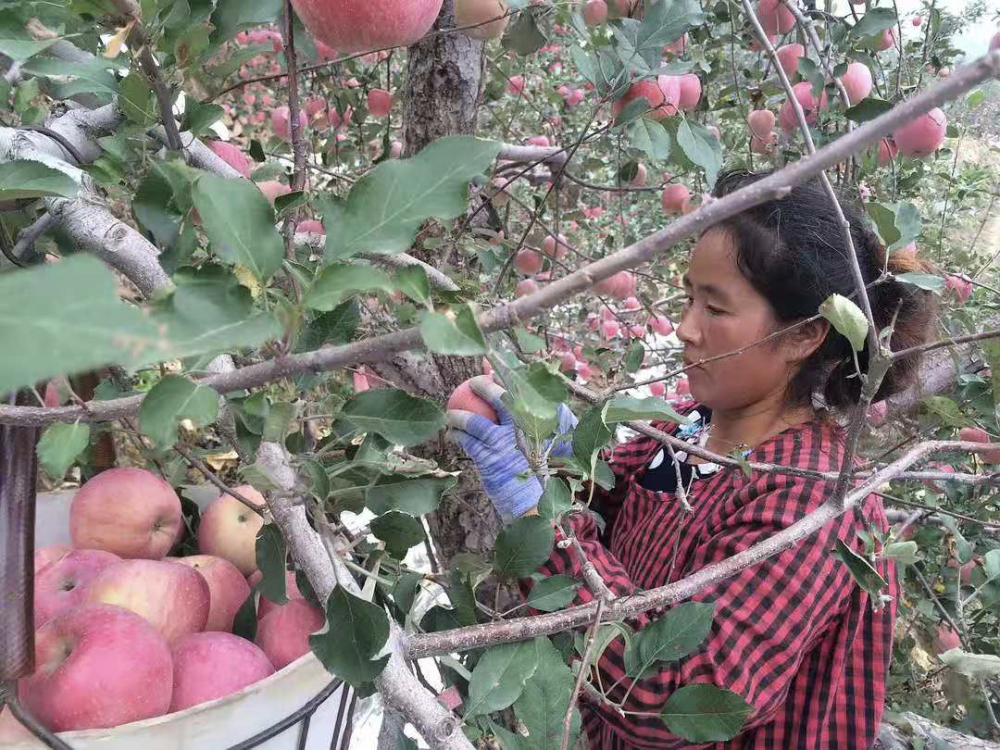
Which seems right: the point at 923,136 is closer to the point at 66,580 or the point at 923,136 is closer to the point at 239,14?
the point at 239,14

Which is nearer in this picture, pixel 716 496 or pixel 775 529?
pixel 775 529

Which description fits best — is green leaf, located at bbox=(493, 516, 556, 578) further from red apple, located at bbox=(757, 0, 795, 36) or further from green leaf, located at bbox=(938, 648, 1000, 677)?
red apple, located at bbox=(757, 0, 795, 36)

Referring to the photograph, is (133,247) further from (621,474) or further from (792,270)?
(621,474)

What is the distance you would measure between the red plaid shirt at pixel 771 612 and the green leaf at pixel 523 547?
5.8 inches

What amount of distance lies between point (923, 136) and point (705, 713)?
105 centimetres

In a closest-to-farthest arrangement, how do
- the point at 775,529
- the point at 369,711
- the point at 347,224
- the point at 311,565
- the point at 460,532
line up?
the point at 347,224 < the point at 311,565 < the point at 775,529 < the point at 460,532 < the point at 369,711

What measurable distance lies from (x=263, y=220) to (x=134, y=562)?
45 cm

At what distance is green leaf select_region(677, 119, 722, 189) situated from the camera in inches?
30.9

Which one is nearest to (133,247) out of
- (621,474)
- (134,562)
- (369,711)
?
(134,562)

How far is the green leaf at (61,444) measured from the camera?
35cm

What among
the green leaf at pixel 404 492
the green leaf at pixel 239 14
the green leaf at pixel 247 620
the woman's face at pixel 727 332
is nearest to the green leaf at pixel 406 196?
the green leaf at pixel 404 492

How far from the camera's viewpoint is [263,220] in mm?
315

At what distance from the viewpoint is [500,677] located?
1.49 ft

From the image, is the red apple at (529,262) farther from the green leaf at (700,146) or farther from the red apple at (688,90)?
the green leaf at (700,146)
